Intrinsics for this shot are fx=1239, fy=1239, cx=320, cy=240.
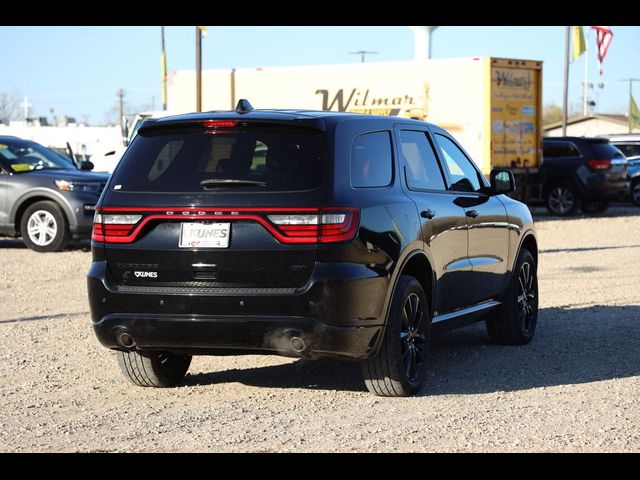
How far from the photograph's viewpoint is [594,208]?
93.6ft

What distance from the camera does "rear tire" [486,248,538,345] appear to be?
945cm

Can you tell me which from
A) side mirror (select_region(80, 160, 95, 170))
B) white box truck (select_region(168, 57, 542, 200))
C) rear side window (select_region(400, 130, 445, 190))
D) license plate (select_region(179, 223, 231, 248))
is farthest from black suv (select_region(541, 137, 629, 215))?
license plate (select_region(179, 223, 231, 248))

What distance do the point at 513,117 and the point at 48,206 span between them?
36.5 feet

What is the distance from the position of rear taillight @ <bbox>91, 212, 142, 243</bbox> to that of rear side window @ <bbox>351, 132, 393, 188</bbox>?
129 cm

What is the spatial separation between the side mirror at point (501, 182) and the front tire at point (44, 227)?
1007 cm

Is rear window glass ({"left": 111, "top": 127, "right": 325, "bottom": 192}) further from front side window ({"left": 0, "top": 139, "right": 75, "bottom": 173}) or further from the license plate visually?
front side window ({"left": 0, "top": 139, "right": 75, "bottom": 173})

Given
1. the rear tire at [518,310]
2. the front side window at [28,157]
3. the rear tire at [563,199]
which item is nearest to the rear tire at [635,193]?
the rear tire at [563,199]

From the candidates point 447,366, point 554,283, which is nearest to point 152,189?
point 447,366

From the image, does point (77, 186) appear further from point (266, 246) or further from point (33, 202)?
point (266, 246)

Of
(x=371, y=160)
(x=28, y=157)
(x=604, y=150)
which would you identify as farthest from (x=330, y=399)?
(x=604, y=150)

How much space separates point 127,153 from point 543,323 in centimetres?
479
